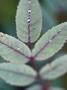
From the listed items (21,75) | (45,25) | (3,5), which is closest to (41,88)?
(21,75)

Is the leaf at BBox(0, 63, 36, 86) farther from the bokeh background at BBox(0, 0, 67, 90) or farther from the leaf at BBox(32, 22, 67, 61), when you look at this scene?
the bokeh background at BBox(0, 0, 67, 90)

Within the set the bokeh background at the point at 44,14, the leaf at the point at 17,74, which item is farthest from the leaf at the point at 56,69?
the bokeh background at the point at 44,14

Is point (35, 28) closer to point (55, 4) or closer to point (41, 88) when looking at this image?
point (41, 88)

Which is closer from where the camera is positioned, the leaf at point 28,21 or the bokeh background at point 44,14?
the leaf at point 28,21

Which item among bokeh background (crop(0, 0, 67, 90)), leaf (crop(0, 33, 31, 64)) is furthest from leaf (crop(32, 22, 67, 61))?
bokeh background (crop(0, 0, 67, 90))

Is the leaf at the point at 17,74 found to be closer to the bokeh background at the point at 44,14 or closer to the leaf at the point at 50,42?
the leaf at the point at 50,42

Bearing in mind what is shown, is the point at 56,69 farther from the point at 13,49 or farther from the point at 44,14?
the point at 44,14
